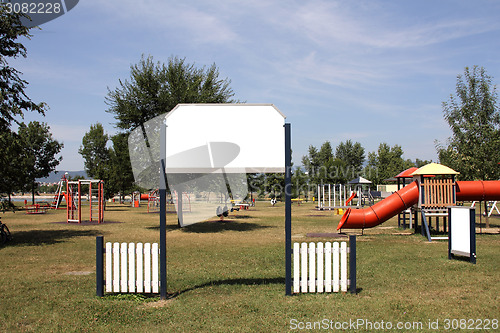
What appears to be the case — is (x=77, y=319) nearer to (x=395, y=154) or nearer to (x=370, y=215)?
(x=370, y=215)

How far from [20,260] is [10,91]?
7.14 m

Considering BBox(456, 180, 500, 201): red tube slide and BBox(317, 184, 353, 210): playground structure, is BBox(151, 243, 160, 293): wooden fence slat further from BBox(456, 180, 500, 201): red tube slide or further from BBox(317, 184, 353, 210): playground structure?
BBox(317, 184, 353, 210): playground structure

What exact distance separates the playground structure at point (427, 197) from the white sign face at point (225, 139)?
10805mm

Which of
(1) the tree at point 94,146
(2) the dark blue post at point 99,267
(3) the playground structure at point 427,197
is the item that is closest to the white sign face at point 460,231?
(3) the playground structure at point 427,197

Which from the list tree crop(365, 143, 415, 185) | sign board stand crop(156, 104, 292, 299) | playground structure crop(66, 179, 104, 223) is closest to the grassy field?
sign board stand crop(156, 104, 292, 299)

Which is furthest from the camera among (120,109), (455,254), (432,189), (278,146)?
(120,109)

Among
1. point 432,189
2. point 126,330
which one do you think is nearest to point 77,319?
point 126,330

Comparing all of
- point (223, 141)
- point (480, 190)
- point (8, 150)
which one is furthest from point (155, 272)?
point (480, 190)

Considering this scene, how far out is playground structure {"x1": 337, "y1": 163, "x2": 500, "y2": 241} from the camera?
60.7 feet

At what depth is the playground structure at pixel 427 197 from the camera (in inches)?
728

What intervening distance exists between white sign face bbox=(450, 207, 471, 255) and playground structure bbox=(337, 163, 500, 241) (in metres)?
6.06

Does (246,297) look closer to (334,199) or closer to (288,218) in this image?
(288,218)

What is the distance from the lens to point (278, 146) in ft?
29.0

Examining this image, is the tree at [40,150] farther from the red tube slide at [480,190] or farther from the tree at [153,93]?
the red tube slide at [480,190]
